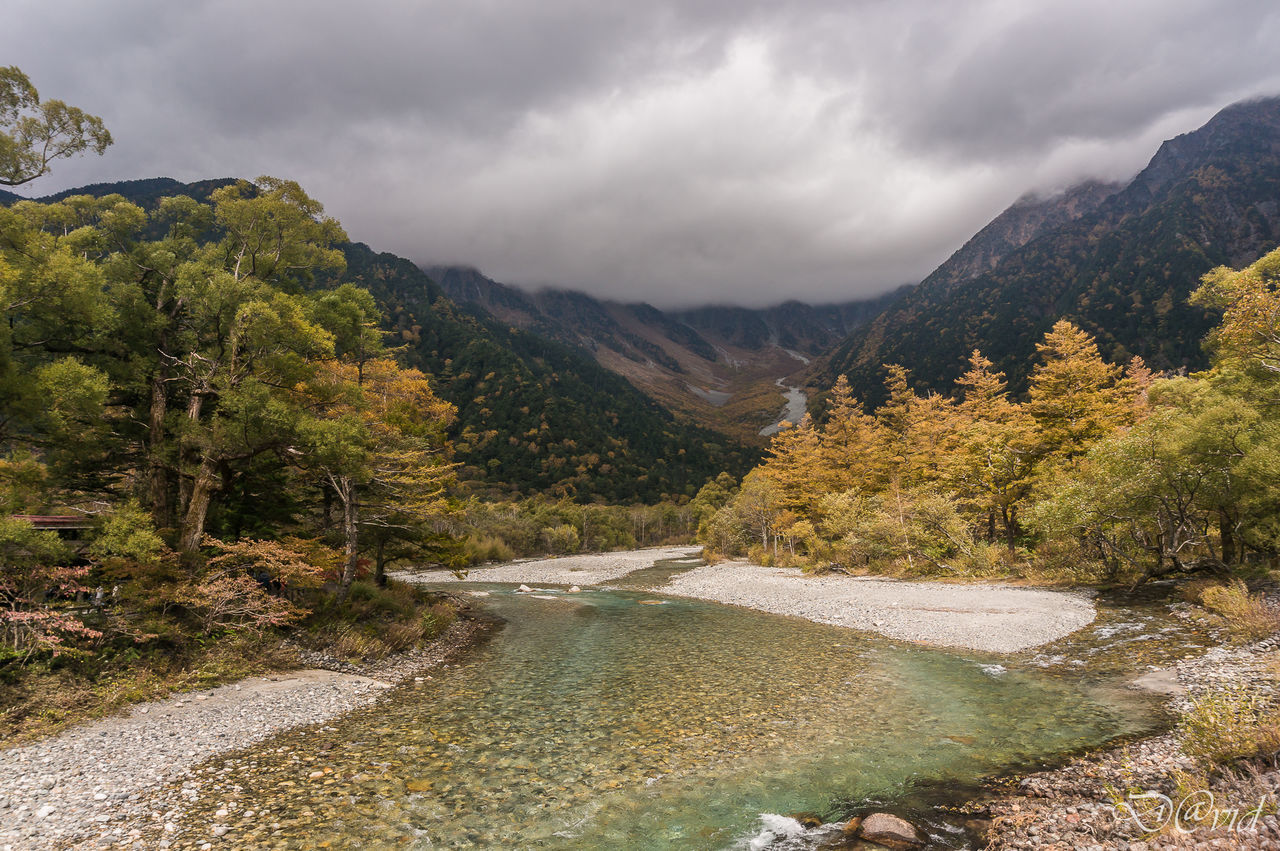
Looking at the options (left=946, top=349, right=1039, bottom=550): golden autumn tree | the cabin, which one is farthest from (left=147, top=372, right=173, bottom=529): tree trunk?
(left=946, top=349, right=1039, bottom=550): golden autumn tree

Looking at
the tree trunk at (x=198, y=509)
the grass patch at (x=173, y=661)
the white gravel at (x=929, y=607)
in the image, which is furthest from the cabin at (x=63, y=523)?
the white gravel at (x=929, y=607)

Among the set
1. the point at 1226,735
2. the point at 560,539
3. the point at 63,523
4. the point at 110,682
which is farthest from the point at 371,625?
the point at 560,539

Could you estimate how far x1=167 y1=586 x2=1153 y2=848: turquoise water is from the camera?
26.5 ft

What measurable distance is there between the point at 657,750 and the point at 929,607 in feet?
64.6

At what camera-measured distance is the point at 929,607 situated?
985 inches

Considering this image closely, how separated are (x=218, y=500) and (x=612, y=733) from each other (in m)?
17.4

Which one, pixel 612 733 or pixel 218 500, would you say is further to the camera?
pixel 218 500

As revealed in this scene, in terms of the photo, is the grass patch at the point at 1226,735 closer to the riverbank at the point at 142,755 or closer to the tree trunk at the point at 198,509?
the riverbank at the point at 142,755

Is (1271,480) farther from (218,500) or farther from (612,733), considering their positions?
(218,500)

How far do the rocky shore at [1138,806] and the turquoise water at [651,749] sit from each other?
0.85 m

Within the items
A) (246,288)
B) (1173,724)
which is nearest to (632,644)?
(1173,724)

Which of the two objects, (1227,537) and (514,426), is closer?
(1227,537)

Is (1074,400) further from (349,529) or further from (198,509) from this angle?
(198,509)

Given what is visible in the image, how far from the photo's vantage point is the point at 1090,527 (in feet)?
76.9
